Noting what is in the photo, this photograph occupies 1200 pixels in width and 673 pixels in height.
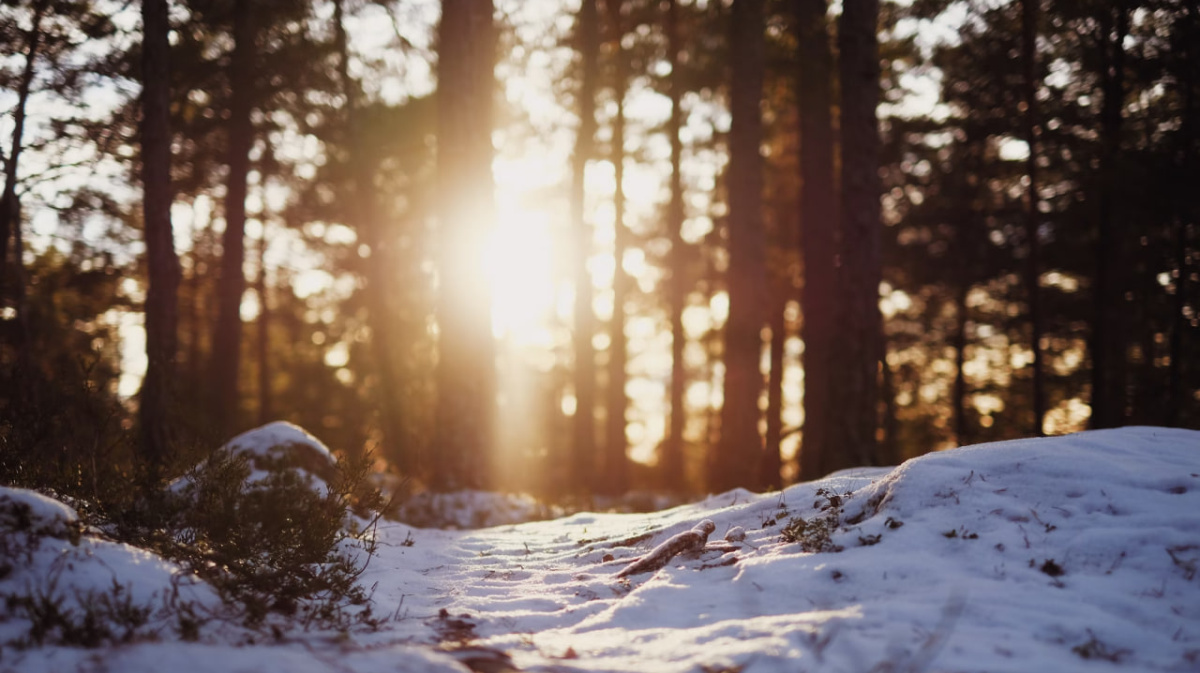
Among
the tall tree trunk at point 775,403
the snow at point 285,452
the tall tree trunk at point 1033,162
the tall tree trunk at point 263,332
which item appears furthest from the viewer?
the tall tree trunk at point 263,332

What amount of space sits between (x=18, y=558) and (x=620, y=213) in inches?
588

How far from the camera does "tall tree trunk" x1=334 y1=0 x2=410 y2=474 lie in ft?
50.9

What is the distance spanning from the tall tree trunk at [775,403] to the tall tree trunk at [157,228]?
886 centimetres

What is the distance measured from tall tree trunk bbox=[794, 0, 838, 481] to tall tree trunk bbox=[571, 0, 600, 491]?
4.69 metres

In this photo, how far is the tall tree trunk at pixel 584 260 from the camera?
53.5ft

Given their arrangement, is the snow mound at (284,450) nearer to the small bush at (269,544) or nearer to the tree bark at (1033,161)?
the small bush at (269,544)

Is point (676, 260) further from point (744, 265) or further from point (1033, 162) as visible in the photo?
point (1033, 162)

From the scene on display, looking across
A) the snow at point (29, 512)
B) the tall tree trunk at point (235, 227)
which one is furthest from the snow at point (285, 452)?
the tall tree trunk at point (235, 227)

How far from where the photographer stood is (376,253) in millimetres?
16812

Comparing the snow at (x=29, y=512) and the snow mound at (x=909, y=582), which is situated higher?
the snow at (x=29, y=512)

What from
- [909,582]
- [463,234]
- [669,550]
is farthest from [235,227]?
[909,582]

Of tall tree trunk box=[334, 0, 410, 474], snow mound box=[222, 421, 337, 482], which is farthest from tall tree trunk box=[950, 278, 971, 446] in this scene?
snow mound box=[222, 421, 337, 482]

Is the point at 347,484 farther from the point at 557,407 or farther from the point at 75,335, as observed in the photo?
the point at 557,407

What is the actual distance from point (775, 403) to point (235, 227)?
12174mm
